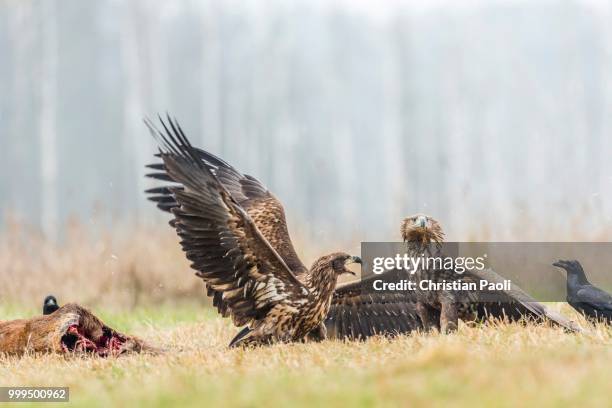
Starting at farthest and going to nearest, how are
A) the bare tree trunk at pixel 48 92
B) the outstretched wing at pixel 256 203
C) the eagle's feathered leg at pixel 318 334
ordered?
the bare tree trunk at pixel 48 92, the outstretched wing at pixel 256 203, the eagle's feathered leg at pixel 318 334

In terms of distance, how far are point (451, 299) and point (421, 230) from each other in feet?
1.69

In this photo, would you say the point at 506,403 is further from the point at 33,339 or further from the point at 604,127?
the point at 604,127

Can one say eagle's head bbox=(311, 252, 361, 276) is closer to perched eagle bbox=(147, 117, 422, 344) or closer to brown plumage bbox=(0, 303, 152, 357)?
perched eagle bbox=(147, 117, 422, 344)

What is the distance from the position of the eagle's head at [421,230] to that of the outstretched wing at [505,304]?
372 mm

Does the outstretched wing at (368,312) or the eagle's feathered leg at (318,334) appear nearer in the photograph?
the eagle's feathered leg at (318,334)

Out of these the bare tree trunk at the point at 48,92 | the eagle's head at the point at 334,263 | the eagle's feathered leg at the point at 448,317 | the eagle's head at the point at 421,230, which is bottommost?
the eagle's feathered leg at the point at 448,317

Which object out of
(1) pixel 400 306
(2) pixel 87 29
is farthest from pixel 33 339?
(2) pixel 87 29

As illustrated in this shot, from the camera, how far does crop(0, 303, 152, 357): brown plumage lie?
21.5ft

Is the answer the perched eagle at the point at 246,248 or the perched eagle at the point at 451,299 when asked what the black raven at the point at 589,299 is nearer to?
the perched eagle at the point at 451,299

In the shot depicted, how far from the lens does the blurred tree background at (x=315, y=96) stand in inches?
1874

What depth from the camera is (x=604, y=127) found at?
4944 cm

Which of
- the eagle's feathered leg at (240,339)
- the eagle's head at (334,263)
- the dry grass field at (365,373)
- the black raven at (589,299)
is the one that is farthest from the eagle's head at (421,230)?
the eagle's feathered leg at (240,339)

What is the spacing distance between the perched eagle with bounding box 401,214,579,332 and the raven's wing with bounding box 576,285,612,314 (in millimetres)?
452

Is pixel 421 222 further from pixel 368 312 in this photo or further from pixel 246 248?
pixel 246 248
